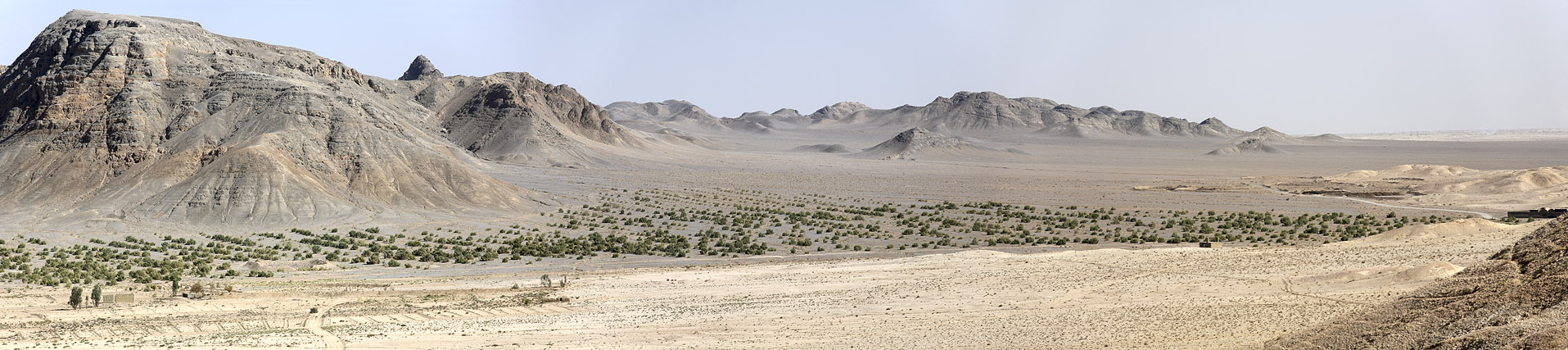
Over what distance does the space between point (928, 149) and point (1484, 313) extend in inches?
6393

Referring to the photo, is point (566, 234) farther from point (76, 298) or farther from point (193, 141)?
point (76, 298)

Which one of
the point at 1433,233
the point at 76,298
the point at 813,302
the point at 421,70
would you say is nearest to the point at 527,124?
the point at 421,70

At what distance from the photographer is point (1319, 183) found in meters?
100

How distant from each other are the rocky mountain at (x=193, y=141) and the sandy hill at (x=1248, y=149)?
138 metres

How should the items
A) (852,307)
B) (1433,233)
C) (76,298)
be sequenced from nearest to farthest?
(852,307), (76,298), (1433,233)

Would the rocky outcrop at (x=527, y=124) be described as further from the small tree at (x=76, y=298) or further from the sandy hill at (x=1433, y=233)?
the sandy hill at (x=1433, y=233)

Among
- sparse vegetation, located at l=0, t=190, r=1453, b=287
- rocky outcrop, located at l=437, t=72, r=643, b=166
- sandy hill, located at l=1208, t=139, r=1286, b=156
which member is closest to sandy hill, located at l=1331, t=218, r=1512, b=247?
sparse vegetation, located at l=0, t=190, r=1453, b=287

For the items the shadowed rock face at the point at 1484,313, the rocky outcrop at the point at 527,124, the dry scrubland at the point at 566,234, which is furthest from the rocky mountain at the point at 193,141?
the shadowed rock face at the point at 1484,313

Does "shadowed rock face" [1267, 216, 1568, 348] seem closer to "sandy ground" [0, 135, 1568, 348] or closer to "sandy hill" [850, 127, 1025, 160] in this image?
"sandy ground" [0, 135, 1568, 348]

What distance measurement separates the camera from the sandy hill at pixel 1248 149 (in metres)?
187

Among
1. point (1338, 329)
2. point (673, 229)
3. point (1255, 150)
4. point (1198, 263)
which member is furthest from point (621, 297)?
point (1255, 150)

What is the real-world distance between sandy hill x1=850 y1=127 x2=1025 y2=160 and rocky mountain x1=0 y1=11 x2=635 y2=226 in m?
96.7

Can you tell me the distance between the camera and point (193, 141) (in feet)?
230

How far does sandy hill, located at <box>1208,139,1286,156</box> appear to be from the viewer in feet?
613
